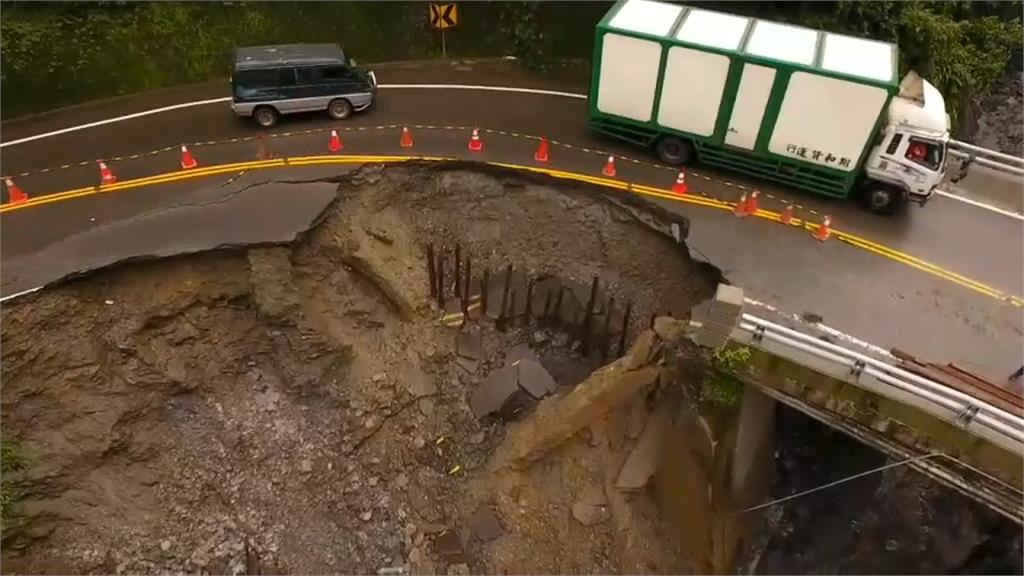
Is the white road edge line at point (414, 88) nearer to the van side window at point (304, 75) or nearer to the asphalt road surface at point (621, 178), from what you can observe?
the asphalt road surface at point (621, 178)

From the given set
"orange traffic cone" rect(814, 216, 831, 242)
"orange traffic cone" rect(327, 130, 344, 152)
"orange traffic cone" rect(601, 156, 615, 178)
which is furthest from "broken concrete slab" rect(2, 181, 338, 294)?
"orange traffic cone" rect(814, 216, 831, 242)

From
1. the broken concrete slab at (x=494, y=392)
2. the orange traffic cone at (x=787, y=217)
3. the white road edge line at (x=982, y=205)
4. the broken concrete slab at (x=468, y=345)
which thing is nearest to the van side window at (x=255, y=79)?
the broken concrete slab at (x=468, y=345)

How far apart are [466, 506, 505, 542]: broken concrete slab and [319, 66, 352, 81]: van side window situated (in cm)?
1045

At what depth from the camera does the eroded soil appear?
13258mm

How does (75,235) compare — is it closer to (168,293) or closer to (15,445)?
(168,293)

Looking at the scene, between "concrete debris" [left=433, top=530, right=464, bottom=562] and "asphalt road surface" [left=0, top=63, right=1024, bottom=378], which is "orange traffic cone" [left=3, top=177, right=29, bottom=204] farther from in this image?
"concrete debris" [left=433, top=530, right=464, bottom=562]

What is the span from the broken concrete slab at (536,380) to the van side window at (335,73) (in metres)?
8.04

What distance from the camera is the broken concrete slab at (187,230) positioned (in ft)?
Answer: 43.7

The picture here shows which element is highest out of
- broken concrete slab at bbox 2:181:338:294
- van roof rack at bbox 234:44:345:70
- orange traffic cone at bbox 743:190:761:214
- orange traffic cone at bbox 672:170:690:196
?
van roof rack at bbox 234:44:345:70

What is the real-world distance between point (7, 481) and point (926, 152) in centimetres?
1872

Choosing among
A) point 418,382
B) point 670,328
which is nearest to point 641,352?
point 670,328

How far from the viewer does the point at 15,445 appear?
12.8 m

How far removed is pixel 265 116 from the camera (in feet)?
54.7

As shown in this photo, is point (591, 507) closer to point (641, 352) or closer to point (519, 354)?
point (641, 352)
